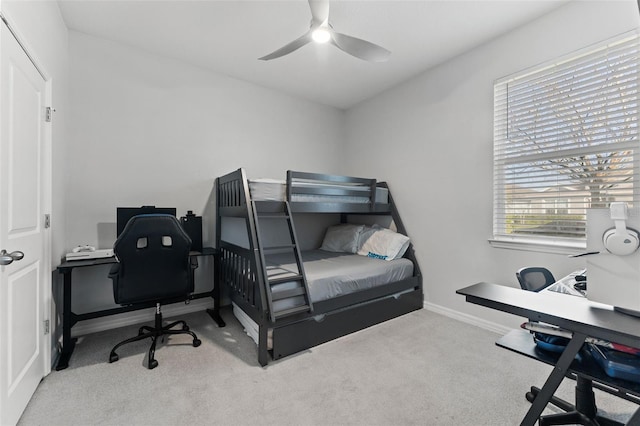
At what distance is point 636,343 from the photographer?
840 mm

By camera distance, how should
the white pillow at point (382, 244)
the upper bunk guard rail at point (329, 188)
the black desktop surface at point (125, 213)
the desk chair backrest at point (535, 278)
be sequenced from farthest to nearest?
the white pillow at point (382, 244), the upper bunk guard rail at point (329, 188), the black desktop surface at point (125, 213), the desk chair backrest at point (535, 278)

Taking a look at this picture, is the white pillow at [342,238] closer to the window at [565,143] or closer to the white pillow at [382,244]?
the white pillow at [382,244]

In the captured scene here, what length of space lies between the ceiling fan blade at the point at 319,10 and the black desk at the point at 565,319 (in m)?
1.88

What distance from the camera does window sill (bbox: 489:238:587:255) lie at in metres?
2.17

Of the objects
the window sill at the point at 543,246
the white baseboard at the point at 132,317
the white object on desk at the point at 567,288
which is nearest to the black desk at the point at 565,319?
the white object on desk at the point at 567,288

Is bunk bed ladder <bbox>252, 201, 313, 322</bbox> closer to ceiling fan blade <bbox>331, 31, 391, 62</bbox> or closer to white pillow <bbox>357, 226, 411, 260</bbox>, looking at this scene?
white pillow <bbox>357, 226, 411, 260</bbox>

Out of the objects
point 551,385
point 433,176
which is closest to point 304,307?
point 551,385

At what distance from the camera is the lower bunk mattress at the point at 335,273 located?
237 centimetres

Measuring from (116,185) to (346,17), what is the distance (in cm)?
264

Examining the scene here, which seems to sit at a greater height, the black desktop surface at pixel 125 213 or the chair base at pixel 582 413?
the black desktop surface at pixel 125 213

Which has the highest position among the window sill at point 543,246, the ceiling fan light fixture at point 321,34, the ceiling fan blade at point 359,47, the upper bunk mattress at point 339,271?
the ceiling fan light fixture at point 321,34

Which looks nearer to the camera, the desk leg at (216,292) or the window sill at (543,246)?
the window sill at (543,246)

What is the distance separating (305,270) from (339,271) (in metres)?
0.32

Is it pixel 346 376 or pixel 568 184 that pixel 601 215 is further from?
pixel 346 376
